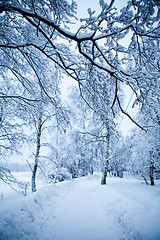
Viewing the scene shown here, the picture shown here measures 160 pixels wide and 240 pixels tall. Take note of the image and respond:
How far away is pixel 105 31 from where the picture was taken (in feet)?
5.57

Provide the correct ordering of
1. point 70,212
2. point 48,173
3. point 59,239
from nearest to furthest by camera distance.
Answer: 1. point 59,239
2. point 70,212
3. point 48,173

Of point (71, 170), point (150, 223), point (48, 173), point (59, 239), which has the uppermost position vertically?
point (150, 223)

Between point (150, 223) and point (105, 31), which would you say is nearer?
point (105, 31)

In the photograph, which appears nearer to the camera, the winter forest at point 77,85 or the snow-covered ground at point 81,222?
the winter forest at point 77,85

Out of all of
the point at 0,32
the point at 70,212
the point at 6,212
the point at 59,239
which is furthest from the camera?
the point at 70,212

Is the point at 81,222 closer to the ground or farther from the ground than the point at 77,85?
closer to the ground

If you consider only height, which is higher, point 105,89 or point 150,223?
point 105,89

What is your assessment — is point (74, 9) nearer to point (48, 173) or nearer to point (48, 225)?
point (48, 225)

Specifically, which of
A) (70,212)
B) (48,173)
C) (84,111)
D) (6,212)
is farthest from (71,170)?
(84,111)

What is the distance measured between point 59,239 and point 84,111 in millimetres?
3713

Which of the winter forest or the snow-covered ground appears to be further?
the snow-covered ground

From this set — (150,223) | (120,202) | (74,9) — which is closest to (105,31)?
(74,9)

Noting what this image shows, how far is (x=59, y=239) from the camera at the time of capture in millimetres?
3037

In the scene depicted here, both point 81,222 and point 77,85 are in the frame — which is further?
point 81,222
